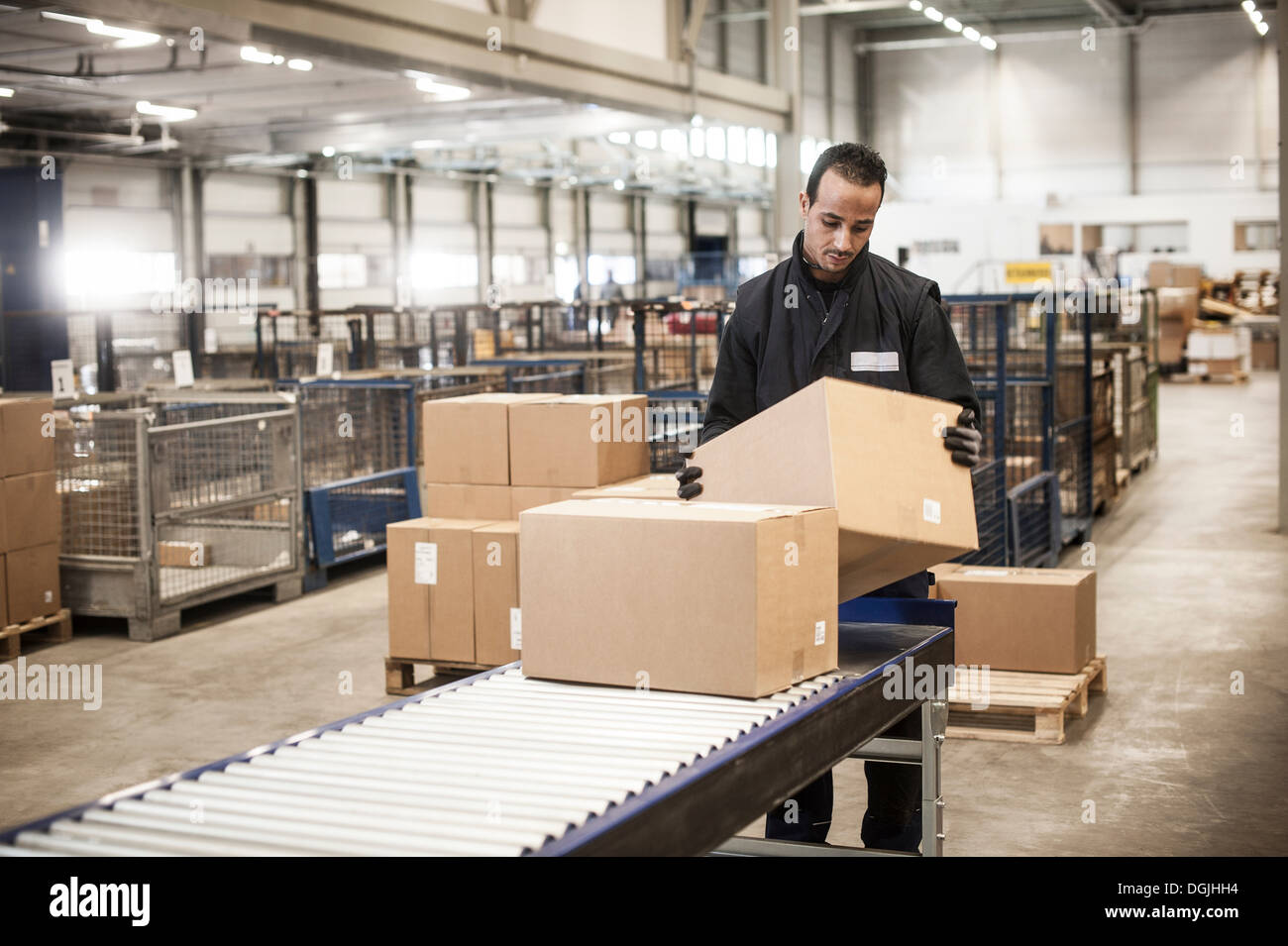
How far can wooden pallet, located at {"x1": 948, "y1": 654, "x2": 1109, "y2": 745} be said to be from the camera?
5.30 meters

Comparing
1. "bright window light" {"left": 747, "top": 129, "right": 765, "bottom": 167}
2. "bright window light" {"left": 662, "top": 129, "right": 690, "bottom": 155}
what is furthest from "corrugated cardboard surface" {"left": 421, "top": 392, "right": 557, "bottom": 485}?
"bright window light" {"left": 747, "top": 129, "right": 765, "bottom": 167}

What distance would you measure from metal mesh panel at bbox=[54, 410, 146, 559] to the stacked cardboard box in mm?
233

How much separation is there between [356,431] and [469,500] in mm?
3539

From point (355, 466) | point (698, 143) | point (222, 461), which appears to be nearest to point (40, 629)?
Answer: point (222, 461)

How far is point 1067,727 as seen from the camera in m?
5.53

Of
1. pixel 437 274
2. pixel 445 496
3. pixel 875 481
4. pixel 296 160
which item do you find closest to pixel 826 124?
pixel 437 274

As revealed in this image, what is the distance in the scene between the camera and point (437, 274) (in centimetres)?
2395

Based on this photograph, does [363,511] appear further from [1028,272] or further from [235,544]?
[1028,272]

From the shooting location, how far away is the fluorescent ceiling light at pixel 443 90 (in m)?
13.0

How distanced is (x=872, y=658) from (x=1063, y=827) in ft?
6.65

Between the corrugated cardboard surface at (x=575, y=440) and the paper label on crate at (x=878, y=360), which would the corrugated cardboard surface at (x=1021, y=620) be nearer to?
the corrugated cardboard surface at (x=575, y=440)

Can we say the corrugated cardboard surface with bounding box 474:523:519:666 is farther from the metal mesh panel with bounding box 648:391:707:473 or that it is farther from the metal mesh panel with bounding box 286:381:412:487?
the metal mesh panel with bounding box 286:381:412:487

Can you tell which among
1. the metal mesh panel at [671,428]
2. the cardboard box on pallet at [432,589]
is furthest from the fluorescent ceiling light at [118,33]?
the cardboard box on pallet at [432,589]

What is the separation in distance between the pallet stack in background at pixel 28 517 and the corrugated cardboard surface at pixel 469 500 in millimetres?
2293
